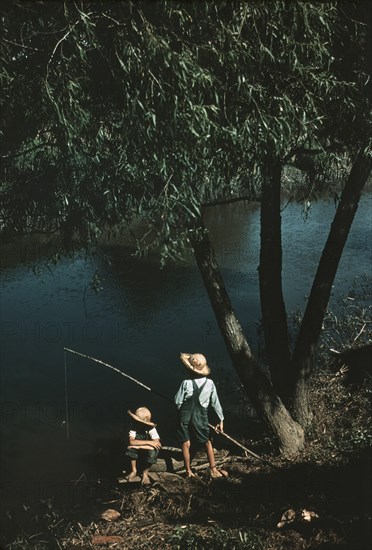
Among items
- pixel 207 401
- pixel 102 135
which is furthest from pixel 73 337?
pixel 102 135

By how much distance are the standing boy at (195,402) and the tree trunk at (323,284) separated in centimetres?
146

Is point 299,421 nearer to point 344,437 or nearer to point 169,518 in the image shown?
point 344,437

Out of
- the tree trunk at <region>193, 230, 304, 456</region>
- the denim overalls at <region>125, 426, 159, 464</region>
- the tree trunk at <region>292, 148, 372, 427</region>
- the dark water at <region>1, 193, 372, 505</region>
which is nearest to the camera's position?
the tree trunk at <region>292, 148, 372, 427</region>

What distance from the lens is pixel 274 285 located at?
830 cm

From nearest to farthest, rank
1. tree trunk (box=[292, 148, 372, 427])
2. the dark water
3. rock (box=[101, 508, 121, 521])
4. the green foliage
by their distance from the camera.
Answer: the green foliage, rock (box=[101, 508, 121, 521]), tree trunk (box=[292, 148, 372, 427]), the dark water

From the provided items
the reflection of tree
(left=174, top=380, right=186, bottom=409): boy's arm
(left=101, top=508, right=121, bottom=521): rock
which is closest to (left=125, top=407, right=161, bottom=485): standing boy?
(left=174, top=380, right=186, bottom=409): boy's arm

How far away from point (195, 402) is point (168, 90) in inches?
148

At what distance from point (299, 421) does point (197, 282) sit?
29.9ft

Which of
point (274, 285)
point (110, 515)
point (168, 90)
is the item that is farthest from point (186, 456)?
point (168, 90)

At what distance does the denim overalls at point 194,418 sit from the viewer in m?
7.50

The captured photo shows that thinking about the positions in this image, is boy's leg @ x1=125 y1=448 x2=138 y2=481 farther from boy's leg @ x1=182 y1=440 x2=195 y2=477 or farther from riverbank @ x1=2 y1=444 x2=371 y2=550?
boy's leg @ x1=182 y1=440 x2=195 y2=477

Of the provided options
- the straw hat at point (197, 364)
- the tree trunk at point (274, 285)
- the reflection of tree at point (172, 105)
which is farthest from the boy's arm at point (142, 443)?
the tree trunk at point (274, 285)

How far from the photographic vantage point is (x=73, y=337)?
14.1m

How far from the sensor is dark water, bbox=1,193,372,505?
9.39 m
